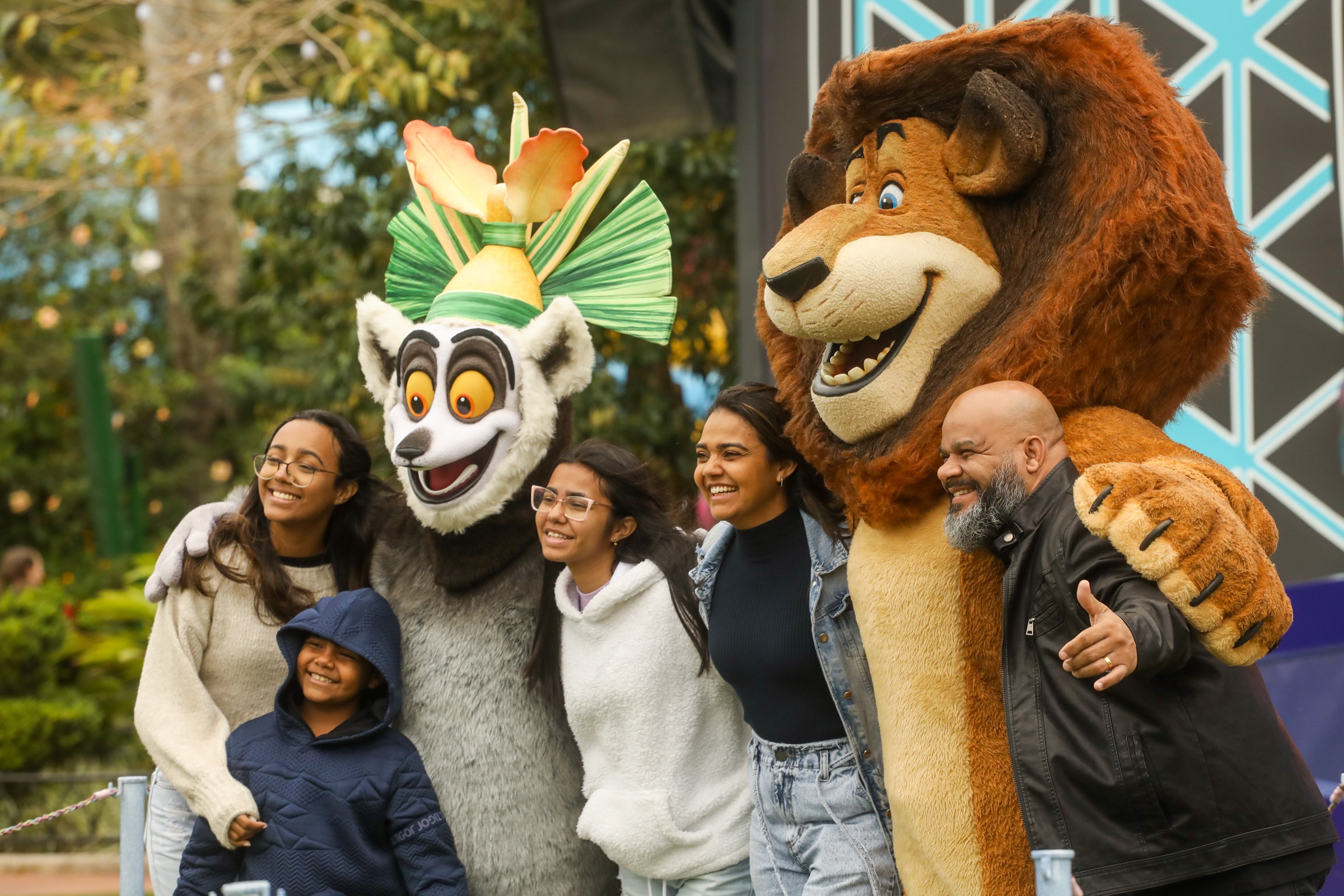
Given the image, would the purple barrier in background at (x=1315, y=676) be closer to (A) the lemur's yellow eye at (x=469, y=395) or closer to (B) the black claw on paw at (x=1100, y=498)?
(B) the black claw on paw at (x=1100, y=498)

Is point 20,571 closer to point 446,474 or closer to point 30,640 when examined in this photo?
point 30,640

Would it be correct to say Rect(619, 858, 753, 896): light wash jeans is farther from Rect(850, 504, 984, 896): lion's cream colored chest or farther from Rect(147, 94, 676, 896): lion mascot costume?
Rect(850, 504, 984, 896): lion's cream colored chest

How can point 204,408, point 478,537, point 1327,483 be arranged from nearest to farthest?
1. point 478,537
2. point 1327,483
3. point 204,408

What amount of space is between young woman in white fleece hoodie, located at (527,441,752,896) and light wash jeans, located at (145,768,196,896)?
3.12 ft

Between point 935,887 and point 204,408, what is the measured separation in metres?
10.2

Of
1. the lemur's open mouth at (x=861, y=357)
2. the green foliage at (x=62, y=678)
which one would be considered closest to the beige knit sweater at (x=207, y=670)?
the lemur's open mouth at (x=861, y=357)

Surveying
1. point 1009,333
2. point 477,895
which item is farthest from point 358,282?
point 1009,333

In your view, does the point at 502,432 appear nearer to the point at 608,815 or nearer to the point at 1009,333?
the point at 608,815

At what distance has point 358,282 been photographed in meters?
7.71

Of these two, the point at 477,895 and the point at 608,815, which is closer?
the point at 608,815

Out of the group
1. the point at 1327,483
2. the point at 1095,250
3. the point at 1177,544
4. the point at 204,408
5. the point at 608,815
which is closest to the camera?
the point at 1177,544

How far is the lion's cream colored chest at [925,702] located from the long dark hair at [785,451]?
0.26 m

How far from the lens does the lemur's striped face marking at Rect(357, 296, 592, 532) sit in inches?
125

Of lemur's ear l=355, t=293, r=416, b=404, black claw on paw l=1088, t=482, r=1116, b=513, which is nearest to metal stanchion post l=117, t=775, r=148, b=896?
lemur's ear l=355, t=293, r=416, b=404
